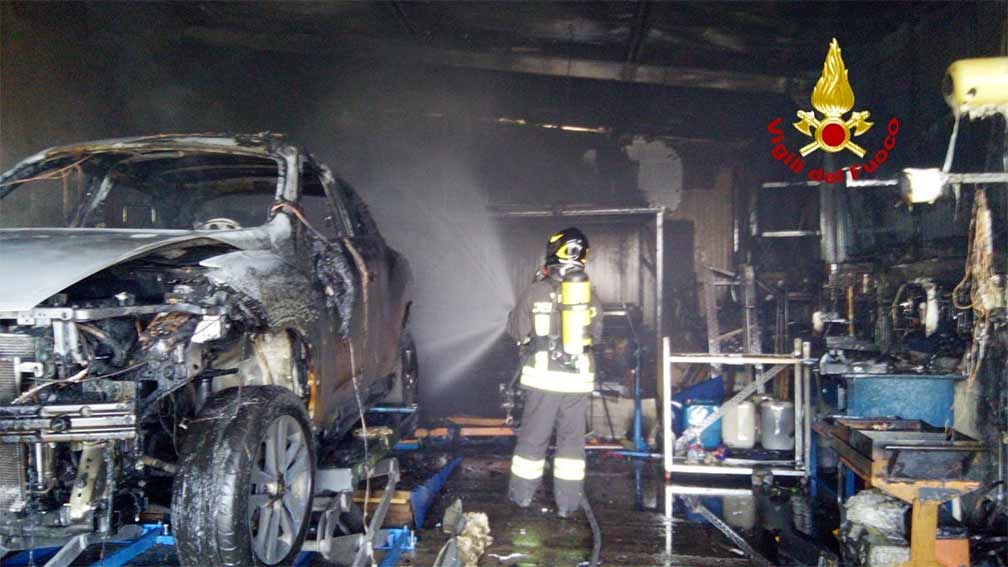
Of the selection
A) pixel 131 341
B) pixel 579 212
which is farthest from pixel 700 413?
pixel 131 341

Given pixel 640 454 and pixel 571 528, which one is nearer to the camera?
pixel 571 528

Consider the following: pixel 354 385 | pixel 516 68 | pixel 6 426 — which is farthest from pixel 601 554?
pixel 516 68

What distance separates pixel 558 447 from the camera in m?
4.59

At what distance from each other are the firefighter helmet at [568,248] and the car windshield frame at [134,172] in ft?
6.59

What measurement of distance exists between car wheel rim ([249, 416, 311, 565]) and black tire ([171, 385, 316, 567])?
2 centimetres

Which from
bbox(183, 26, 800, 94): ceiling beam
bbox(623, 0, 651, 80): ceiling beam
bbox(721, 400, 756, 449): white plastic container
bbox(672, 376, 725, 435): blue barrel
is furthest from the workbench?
bbox(183, 26, 800, 94): ceiling beam

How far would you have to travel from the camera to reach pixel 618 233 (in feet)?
28.6

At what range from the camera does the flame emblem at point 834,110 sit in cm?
458

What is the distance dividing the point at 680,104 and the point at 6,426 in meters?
7.58

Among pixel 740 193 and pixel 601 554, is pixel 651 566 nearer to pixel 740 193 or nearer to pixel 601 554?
pixel 601 554

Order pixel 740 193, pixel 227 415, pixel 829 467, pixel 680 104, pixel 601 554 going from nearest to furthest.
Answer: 1. pixel 227 415
2. pixel 601 554
3. pixel 829 467
4. pixel 680 104
5. pixel 740 193

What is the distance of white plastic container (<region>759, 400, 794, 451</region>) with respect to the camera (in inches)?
209

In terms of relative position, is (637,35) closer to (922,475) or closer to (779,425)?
(779,425)

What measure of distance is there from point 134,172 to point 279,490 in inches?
94.5
